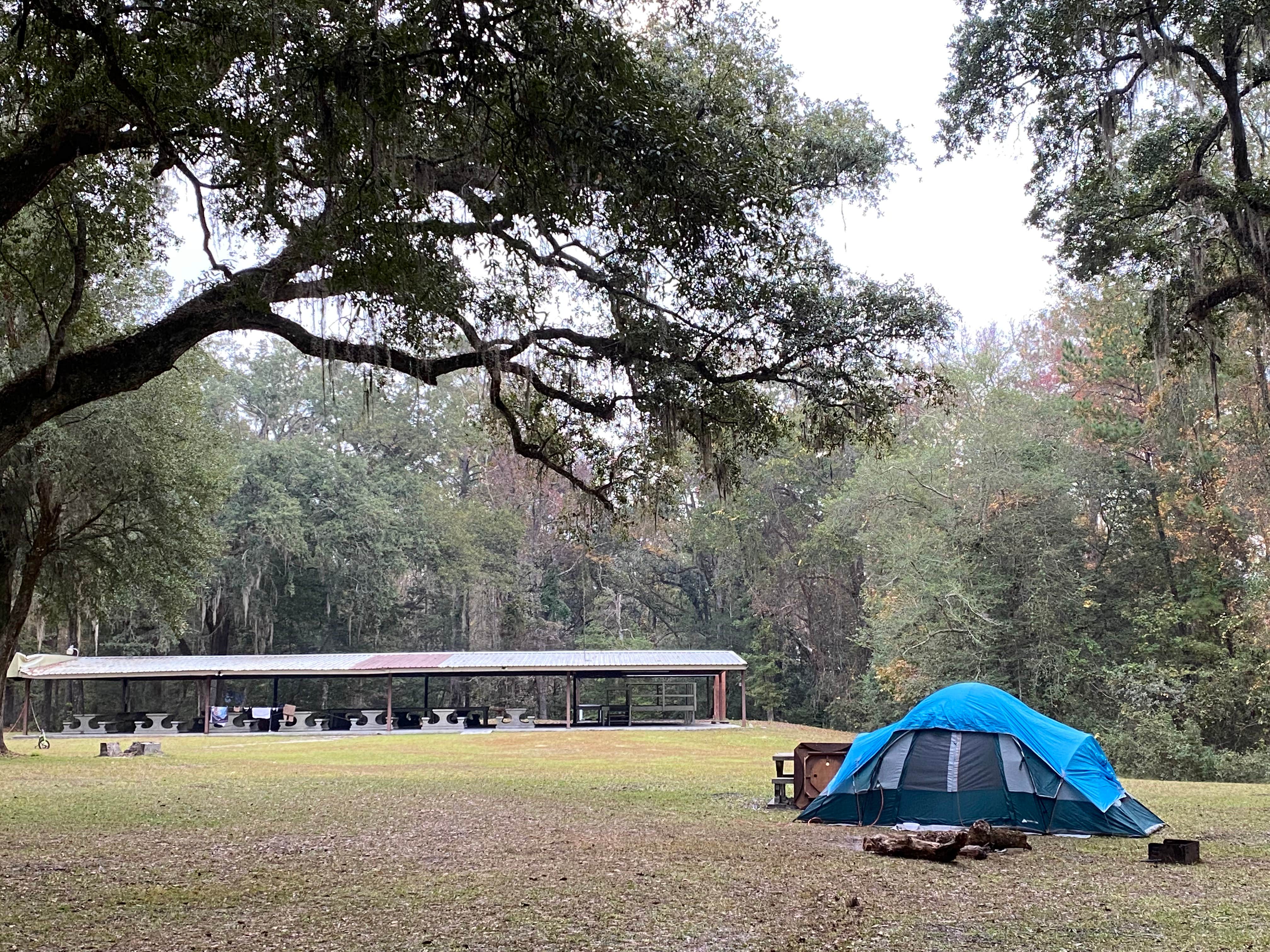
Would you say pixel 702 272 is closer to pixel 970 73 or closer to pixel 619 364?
pixel 619 364

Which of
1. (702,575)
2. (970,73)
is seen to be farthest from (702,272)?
(702,575)

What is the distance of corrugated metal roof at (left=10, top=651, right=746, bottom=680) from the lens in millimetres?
29969

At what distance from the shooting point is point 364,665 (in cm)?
3072

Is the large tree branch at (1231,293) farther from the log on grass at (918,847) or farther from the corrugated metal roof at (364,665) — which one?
the corrugated metal roof at (364,665)

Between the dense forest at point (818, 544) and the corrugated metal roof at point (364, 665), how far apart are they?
1.69 m

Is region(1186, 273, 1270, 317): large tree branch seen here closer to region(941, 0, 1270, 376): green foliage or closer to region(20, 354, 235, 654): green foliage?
region(941, 0, 1270, 376): green foliage

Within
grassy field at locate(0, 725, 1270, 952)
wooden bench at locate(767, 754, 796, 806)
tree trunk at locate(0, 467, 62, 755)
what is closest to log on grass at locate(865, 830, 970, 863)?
grassy field at locate(0, 725, 1270, 952)

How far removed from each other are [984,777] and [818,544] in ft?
87.5

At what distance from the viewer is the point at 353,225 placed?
23.6 feet

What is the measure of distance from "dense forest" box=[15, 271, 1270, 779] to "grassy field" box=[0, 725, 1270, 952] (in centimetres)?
419

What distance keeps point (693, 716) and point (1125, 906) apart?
27050 millimetres

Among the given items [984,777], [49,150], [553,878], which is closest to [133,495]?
[49,150]

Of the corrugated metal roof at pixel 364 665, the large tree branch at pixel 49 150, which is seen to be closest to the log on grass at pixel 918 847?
the large tree branch at pixel 49 150

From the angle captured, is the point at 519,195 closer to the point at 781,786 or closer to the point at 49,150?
the point at 49,150
